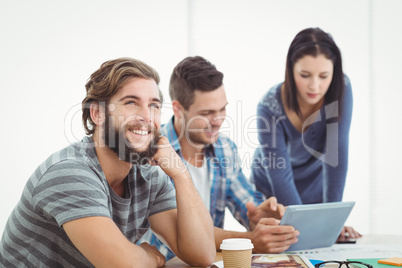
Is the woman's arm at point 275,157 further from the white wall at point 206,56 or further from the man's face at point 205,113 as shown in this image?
the white wall at point 206,56

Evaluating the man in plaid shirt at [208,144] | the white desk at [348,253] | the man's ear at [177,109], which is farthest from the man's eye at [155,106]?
the man's ear at [177,109]

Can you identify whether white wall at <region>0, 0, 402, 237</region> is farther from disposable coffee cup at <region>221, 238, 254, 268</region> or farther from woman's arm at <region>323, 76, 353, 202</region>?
disposable coffee cup at <region>221, 238, 254, 268</region>

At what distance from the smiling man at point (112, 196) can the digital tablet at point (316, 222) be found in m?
0.27

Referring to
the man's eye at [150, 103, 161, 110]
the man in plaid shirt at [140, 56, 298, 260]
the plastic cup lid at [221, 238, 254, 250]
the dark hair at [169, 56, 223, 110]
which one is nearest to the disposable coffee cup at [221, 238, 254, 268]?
the plastic cup lid at [221, 238, 254, 250]

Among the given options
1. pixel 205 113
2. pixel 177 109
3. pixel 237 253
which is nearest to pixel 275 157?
pixel 205 113

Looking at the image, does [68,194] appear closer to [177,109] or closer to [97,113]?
[97,113]

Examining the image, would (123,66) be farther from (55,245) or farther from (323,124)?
(323,124)

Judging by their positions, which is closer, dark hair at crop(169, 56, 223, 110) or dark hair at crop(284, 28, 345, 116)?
dark hair at crop(169, 56, 223, 110)

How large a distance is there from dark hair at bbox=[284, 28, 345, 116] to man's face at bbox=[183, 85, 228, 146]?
0.42 metres

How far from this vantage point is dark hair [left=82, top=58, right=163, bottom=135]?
118cm

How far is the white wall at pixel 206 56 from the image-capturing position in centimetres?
276

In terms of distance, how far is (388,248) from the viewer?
1.31 m

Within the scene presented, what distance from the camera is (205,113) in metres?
2.00

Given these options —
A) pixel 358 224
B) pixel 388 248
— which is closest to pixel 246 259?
pixel 388 248
